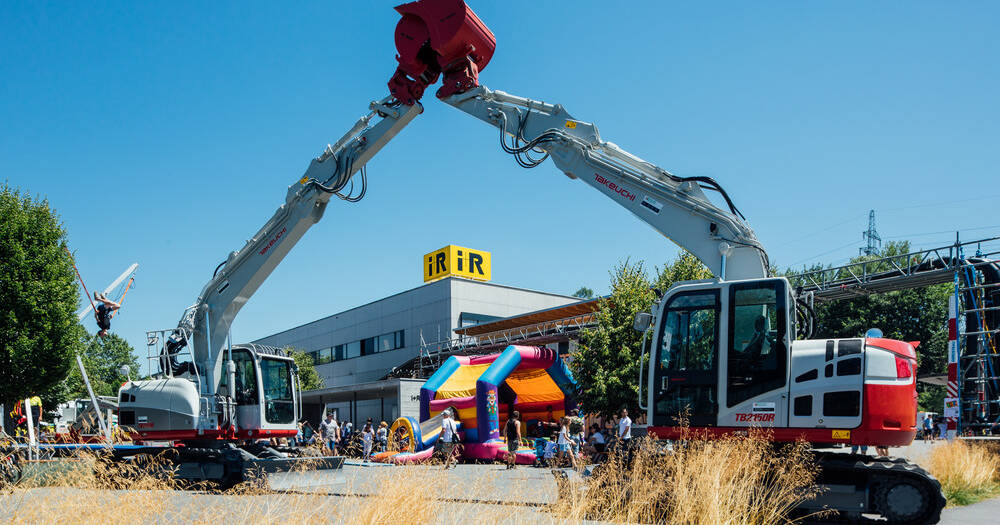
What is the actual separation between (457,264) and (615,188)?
38290mm

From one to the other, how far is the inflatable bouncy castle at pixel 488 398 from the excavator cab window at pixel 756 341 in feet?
38.4

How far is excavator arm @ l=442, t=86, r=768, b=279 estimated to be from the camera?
1048 cm

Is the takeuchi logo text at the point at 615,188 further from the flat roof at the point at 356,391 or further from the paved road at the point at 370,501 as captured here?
the flat roof at the point at 356,391

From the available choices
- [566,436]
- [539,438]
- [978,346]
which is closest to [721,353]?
[566,436]

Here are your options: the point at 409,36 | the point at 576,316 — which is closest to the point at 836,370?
the point at 409,36

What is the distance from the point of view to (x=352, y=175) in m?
14.5

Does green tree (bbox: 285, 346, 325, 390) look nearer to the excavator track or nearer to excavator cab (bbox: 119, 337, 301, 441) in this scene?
excavator cab (bbox: 119, 337, 301, 441)

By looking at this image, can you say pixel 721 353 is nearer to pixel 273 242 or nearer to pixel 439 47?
pixel 439 47

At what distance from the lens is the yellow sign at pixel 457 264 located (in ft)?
162

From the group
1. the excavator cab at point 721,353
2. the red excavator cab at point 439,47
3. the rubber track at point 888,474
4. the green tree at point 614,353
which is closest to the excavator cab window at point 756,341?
the excavator cab at point 721,353

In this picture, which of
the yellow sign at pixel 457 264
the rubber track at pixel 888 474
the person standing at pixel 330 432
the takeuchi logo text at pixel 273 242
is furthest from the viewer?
the yellow sign at pixel 457 264

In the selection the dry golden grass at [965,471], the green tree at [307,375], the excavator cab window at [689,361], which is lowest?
the green tree at [307,375]

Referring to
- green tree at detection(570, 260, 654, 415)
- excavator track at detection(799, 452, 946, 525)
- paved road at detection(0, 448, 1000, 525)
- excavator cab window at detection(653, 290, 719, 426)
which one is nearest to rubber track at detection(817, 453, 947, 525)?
excavator track at detection(799, 452, 946, 525)

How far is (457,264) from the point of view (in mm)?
49500
